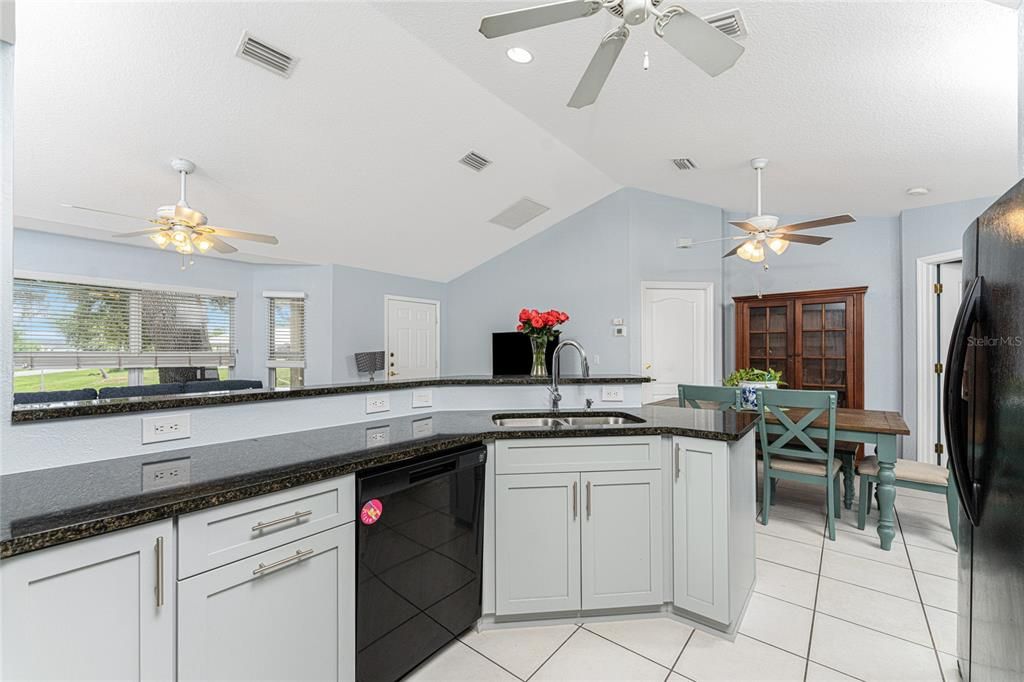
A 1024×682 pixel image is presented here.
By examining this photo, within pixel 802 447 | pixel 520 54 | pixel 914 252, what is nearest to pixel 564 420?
pixel 802 447

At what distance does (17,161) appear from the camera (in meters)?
3.28

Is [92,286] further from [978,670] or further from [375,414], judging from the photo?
[978,670]

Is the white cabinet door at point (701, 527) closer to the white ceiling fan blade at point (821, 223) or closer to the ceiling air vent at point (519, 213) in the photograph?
the white ceiling fan blade at point (821, 223)

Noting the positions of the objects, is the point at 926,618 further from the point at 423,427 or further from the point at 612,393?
the point at 423,427

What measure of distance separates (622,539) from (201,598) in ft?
4.89

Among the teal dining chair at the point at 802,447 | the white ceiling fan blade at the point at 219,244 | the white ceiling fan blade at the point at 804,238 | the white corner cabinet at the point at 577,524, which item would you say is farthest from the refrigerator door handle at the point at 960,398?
the white ceiling fan blade at the point at 219,244

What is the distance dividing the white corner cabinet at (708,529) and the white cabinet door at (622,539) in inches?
3.3

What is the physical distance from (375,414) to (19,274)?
460 cm

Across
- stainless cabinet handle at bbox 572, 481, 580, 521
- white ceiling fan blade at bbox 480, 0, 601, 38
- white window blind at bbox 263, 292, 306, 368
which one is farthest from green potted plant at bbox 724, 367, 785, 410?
white window blind at bbox 263, 292, 306, 368

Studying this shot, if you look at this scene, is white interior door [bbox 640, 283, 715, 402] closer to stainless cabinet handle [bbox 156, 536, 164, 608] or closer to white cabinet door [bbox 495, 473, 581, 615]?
white cabinet door [bbox 495, 473, 581, 615]

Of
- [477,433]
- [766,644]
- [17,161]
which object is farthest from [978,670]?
[17,161]

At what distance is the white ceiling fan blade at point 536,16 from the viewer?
1.53 metres

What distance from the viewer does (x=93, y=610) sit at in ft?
3.07

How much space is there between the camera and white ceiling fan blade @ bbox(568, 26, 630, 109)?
170cm
